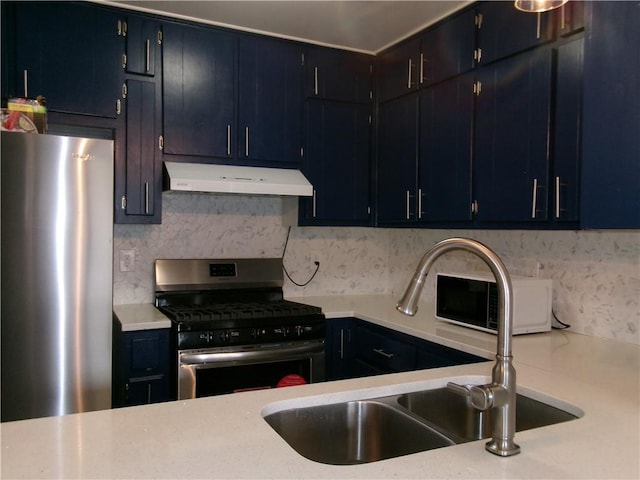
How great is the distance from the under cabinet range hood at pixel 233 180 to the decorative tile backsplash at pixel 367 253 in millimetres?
337

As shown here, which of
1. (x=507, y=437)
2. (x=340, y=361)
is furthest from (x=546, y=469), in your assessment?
(x=340, y=361)

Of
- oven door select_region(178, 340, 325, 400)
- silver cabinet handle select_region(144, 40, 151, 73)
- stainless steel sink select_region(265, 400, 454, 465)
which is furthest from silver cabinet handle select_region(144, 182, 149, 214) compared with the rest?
stainless steel sink select_region(265, 400, 454, 465)

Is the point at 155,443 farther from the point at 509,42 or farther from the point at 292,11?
the point at 292,11

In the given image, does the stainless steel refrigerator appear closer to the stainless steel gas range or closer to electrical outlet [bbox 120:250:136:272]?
the stainless steel gas range

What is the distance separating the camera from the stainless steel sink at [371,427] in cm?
132

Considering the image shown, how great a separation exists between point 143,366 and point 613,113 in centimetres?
225

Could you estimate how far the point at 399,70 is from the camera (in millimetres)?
3109

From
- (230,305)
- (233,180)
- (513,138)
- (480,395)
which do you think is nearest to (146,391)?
(230,305)

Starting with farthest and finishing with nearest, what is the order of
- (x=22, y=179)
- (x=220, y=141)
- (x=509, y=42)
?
(x=220, y=141) → (x=509, y=42) → (x=22, y=179)

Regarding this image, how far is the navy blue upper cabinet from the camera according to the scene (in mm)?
1541

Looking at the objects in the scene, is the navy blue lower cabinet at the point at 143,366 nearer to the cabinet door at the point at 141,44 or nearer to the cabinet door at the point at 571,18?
the cabinet door at the point at 141,44

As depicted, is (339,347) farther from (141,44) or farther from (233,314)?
(141,44)

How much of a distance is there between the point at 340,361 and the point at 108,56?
2.11 m

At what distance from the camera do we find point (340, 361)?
9.62 feet
